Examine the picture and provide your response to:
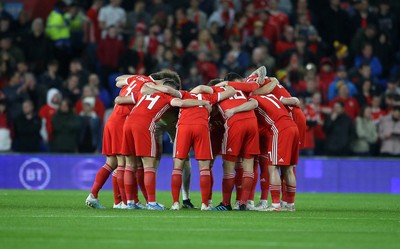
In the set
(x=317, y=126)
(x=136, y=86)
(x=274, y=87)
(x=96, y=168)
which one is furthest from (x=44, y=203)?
(x=317, y=126)

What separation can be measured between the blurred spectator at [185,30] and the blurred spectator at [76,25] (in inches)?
104

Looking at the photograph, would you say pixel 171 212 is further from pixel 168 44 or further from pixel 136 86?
pixel 168 44

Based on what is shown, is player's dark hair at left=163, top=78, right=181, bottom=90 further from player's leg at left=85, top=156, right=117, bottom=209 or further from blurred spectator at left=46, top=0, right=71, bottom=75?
blurred spectator at left=46, top=0, right=71, bottom=75

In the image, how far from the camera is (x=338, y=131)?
27.1m

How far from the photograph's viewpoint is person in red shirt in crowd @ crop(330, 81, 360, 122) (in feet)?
90.5

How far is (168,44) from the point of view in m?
29.0

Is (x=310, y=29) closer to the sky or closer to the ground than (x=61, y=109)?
closer to the sky

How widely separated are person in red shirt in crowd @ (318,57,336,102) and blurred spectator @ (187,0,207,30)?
3.55 meters

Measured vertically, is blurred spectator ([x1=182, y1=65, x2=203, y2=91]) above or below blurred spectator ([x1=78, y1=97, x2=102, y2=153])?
above

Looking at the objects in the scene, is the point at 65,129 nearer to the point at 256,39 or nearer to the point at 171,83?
the point at 256,39

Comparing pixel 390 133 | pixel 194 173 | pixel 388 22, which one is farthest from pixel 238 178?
pixel 388 22

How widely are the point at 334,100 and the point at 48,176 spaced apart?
7.47 m

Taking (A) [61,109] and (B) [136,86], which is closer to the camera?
(B) [136,86]

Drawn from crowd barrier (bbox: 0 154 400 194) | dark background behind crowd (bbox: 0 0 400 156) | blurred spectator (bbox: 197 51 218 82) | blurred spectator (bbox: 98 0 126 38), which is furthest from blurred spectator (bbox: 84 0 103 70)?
crowd barrier (bbox: 0 154 400 194)
